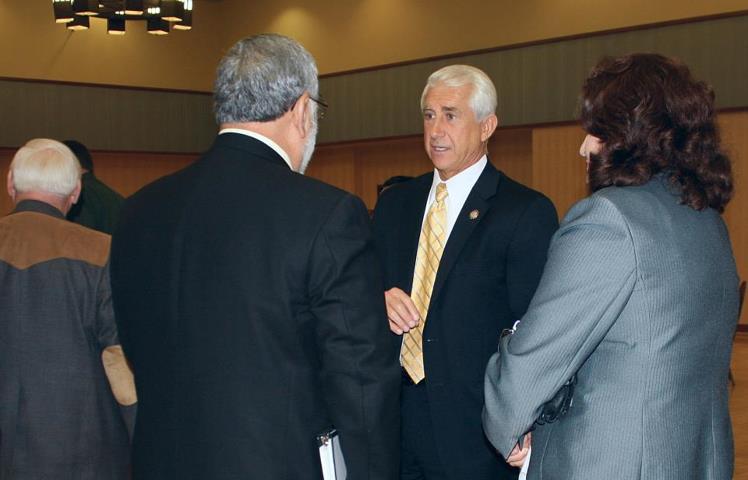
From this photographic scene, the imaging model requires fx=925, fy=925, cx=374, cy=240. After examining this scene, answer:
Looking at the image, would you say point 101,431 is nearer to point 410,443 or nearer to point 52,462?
point 52,462

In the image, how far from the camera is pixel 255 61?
2.04 m

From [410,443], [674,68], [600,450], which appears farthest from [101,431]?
[674,68]

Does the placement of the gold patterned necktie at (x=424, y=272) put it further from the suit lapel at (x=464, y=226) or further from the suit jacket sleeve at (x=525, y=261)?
the suit jacket sleeve at (x=525, y=261)

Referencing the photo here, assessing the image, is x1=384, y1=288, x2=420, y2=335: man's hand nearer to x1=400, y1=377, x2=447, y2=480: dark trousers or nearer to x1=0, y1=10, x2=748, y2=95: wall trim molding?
x1=400, y1=377, x2=447, y2=480: dark trousers

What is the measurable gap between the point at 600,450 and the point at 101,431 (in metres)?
2.03

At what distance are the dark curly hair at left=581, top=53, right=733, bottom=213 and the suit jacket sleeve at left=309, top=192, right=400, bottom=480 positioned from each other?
528 millimetres

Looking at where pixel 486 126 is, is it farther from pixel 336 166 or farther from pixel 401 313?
pixel 336 166

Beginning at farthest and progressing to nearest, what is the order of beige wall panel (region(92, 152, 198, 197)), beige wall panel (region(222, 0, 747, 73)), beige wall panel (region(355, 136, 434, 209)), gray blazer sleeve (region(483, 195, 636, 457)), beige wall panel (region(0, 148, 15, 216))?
1. beige wall panel (region(92, 152, 198, 197))
2. beige wall panel (region(0, 148, 15, 216))
3. beige wall panel (region(355, 136, 434, 209))
4. beige wall panel (region(222, 0, 747, 73))
5. gray blazer sleeve (region(483, 195, 636, 457))

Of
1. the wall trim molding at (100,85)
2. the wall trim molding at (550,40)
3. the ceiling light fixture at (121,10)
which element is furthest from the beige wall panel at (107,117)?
the ceiling light fixture at (121,10)

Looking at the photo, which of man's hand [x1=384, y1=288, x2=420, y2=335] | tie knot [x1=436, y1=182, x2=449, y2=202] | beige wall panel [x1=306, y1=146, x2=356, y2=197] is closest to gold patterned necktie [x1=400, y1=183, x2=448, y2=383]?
tie knot [x1=436, y1=182, x2=449, y2=202]

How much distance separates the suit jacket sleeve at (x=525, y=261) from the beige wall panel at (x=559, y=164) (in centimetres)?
1069

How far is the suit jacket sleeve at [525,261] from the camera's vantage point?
294cm

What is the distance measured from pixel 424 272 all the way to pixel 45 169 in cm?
140

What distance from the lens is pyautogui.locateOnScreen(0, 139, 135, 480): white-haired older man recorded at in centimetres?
321
